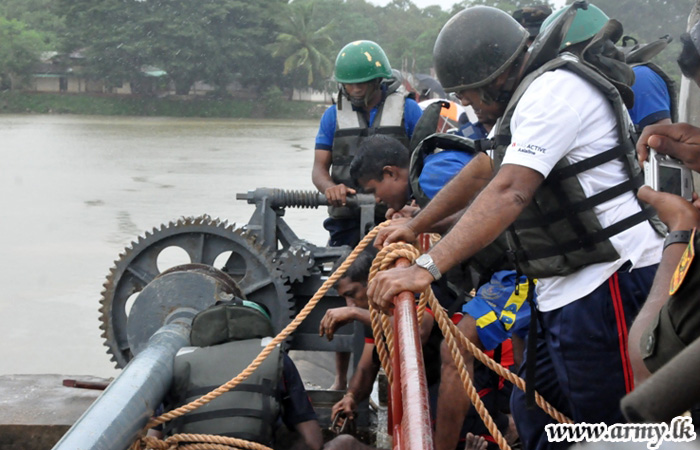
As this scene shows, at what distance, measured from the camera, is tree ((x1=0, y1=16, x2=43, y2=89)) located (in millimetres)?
58031

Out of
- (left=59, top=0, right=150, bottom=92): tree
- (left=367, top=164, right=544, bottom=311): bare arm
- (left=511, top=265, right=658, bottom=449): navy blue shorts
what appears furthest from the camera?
(left=59, top=0, right=150, bottom=92): tree

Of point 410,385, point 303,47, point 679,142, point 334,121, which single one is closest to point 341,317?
point 334,121

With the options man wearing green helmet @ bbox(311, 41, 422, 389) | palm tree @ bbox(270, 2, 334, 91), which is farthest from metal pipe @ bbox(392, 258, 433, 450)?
palm tree @ bbox(270, 2, 334, 91)

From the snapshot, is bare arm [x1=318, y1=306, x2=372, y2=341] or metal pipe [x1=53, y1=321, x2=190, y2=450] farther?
bare arm [x1=318, y1=306, x2=372, y2=341]

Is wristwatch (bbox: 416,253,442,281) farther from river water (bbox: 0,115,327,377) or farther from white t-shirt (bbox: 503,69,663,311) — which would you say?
river water (bbox: 0,115,327,377)

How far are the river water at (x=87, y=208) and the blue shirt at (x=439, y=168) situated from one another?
4.16 meters

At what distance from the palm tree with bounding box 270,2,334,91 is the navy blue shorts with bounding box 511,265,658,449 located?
5773cm

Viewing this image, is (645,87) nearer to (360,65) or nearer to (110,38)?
(360,65)

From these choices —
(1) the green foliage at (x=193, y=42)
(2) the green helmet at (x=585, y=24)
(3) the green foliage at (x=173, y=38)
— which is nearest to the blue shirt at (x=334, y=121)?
(2) the green helmet at (x=585, y=24)

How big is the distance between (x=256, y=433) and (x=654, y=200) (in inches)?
93.9

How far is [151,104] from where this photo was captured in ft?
180

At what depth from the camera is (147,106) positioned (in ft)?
179

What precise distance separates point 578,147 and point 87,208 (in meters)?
13.6

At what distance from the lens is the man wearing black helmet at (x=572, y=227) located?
110 inches
